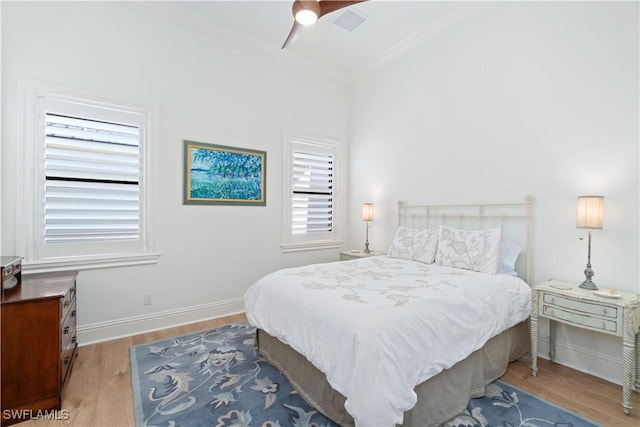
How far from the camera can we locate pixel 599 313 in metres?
2.10

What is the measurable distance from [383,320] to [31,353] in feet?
7.16

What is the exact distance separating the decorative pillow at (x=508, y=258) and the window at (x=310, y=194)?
250cm

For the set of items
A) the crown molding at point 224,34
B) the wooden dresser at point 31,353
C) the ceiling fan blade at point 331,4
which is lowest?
the wooden dresser at point 31,353

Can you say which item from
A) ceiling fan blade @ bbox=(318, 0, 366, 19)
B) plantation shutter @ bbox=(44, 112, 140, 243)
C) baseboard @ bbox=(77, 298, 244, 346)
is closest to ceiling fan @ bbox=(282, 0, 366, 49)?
ceiling fan blade @ bbox=(318, 0, 366, 19)

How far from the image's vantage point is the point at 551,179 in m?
2.73

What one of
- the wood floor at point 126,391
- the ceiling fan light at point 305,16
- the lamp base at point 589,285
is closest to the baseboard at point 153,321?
the wood floor at point 126,391

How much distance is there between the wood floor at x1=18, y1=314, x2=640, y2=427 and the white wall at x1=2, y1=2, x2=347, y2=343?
0.59 meters

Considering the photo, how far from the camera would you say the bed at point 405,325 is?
59.2 inches

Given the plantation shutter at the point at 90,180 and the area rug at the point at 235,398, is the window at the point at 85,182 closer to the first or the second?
the plantation shutter at the point at 90,180

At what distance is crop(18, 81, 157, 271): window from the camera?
2.68 metres

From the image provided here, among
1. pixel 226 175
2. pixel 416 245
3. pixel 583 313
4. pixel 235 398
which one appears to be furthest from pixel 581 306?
pixel 226 175

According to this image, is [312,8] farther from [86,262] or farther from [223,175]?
[86,262]

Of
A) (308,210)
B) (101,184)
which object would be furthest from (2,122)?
(308,210)

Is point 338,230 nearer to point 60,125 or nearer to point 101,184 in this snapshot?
point 101,184
